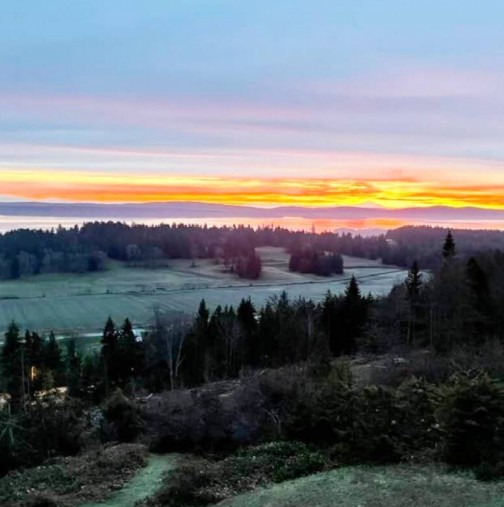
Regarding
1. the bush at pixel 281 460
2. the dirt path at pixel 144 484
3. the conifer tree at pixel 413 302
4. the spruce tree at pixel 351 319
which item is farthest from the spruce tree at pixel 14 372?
the bush at pixel 281 460

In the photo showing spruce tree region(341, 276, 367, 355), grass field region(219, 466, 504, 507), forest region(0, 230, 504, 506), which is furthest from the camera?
spruce tree region(341, 276, 367, 355)

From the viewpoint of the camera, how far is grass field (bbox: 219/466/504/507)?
15113mm

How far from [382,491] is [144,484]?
7.01 metres

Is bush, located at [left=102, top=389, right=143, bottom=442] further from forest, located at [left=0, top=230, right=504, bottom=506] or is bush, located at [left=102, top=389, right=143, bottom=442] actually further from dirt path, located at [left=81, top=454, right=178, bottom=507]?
dirt path, located at [left=81, top=454, right=178, bottom=507]

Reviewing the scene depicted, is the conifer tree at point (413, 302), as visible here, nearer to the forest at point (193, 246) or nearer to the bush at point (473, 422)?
the bush at point (473, 422)

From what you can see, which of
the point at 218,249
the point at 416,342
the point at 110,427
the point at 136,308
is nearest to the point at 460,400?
the point at 110,427

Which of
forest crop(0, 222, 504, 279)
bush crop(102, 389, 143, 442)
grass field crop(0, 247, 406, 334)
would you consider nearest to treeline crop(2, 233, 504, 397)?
bush crop(102, 389, 143, 442)

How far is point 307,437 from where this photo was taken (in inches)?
819

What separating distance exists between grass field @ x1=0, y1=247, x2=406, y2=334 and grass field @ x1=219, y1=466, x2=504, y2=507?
236ft

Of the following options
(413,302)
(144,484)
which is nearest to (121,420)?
(144,484)

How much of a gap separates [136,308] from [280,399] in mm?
80984

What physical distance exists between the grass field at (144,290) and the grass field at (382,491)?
7204 cm

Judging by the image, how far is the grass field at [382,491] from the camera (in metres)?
15.1

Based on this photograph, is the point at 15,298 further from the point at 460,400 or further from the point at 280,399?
the point at 460,400
